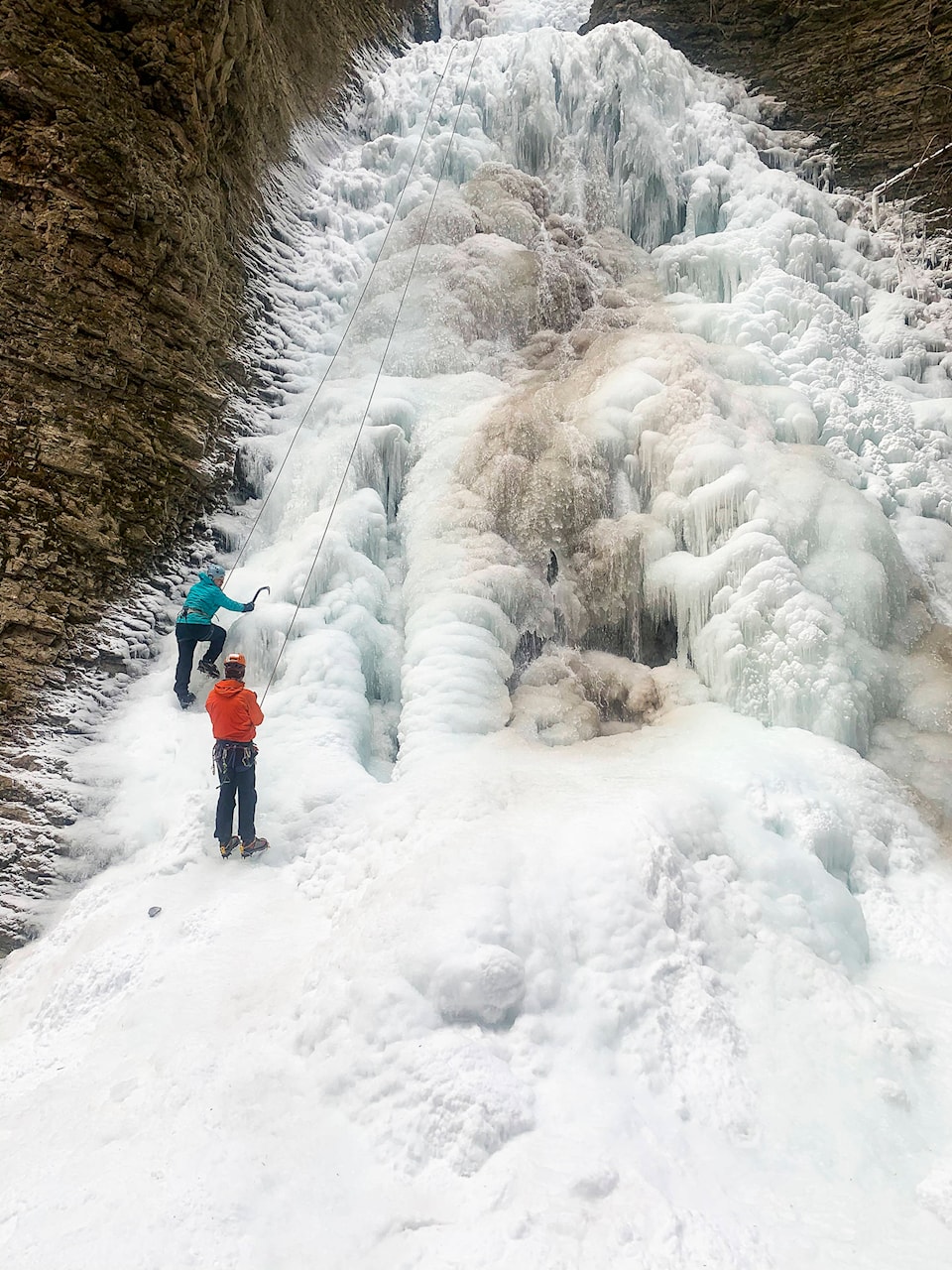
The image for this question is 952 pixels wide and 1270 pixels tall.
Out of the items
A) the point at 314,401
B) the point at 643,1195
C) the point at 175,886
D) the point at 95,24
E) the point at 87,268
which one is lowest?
the point at 175,886

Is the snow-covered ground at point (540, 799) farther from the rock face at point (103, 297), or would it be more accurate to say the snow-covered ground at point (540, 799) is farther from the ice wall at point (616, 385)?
the rock face at point (103, 297)

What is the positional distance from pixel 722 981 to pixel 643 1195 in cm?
105

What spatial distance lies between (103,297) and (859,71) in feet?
32.1

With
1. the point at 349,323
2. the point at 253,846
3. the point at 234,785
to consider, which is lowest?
the point at 253,846

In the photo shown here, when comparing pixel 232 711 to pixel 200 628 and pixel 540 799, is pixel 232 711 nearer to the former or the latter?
pixel 200 628

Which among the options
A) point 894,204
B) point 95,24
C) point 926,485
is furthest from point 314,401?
point 894,204

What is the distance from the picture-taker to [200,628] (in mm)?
5109

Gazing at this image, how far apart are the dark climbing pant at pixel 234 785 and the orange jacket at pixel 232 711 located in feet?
0.15

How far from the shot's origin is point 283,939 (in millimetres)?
3658

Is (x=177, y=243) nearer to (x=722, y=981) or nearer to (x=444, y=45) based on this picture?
(x=722, y=981)

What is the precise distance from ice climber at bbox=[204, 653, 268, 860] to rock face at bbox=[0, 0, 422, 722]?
1434 millimetres

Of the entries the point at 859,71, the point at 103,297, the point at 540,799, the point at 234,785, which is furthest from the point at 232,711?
the point at 859,71

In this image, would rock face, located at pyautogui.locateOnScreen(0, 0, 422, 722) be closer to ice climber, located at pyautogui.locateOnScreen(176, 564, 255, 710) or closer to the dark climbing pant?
ice climber, located at pyautogui.locateOnScreen(176, 564, 255, 710)

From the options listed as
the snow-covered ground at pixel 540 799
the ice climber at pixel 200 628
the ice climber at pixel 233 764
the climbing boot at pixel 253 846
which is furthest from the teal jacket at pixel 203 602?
the climbing boot at pixel 253 846
